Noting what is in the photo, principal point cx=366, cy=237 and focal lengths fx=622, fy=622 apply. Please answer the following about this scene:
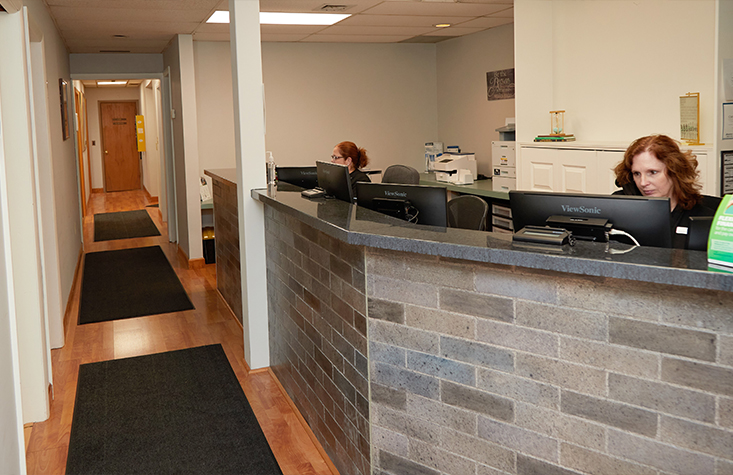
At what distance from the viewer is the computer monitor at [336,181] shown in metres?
3.31

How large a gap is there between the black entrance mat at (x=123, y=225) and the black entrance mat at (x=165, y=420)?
554 centimetres

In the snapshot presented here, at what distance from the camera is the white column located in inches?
146

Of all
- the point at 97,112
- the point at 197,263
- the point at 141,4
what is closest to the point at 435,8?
the point at 141,4

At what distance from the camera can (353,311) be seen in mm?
2451

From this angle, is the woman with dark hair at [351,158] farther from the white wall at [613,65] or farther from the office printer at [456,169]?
the office printer at [456,169]

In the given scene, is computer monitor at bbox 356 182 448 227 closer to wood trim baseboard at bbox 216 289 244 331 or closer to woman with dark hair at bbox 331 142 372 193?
woman with dark hair at bbox 331 142 372 193

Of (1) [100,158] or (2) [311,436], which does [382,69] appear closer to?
(2) [311,436]

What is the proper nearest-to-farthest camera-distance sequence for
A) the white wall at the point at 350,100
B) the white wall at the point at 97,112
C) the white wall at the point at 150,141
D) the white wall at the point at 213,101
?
the white wall at the point at 213,101, the white wall at the point at 350,100, the white wall at the point at 150,141, the white wall at the point at 97,112

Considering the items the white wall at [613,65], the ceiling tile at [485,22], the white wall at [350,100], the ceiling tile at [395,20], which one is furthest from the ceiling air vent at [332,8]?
the white wall at [350,100]

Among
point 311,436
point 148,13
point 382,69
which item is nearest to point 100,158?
point 382,69

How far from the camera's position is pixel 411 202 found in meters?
2.79

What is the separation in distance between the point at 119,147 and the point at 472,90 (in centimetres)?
1198

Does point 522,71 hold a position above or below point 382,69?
below

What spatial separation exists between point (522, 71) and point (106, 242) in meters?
6.46
